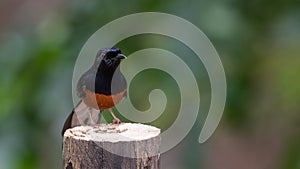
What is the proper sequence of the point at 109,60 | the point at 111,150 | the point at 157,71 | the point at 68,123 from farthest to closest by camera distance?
the point at 157,71, the point at 68,123, the point at 109,60, the point at 111,150

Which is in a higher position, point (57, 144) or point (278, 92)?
point (278, 92)

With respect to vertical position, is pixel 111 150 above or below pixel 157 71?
below

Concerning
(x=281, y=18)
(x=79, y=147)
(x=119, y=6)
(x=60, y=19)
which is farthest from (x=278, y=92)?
(x=79, y=147)

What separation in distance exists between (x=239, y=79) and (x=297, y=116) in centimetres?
19

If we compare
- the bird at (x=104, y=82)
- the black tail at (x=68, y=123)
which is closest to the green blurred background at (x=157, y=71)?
the black tail at (x=68, y=123)

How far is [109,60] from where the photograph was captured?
4.07ft

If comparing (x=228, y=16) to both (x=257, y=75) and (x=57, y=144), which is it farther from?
(x=57, y=144)

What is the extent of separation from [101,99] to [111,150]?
174 millimetres

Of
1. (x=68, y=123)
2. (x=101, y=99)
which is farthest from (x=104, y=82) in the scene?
(x=68, y=123)

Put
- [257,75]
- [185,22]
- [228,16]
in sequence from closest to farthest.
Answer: [185,22] → [228,16] → [257,75]

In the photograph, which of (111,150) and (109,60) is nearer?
(111,150)

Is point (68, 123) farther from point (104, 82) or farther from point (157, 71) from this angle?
point (157, 71)

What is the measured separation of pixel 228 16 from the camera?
1744mm

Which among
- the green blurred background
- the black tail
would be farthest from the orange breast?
the green blurred background
